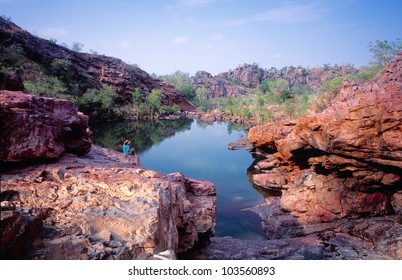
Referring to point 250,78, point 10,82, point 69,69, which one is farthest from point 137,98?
point 250,78

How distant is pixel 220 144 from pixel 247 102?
25004 millimetres

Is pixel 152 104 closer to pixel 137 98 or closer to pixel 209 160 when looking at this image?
pixel 137 98

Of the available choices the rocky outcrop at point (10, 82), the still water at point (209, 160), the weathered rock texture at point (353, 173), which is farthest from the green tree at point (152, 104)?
the rocky outcrop at point (10, 82)

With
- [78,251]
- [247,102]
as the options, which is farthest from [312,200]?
[247,102]

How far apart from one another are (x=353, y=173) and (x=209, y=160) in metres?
14.1

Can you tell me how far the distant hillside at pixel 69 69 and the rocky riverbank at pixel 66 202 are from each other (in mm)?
27487

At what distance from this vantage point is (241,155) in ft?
77.8

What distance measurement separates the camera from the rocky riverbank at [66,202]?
2793 millimetres

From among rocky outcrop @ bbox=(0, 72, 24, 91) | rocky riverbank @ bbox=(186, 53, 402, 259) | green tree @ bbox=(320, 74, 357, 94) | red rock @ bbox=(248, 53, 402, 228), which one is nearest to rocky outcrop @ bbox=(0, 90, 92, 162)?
rocky outcrop @ bbox=(0, 72, 24, 91)

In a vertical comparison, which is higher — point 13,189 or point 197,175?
point 13,189

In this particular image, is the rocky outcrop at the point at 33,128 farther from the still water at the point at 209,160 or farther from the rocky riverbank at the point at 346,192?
the still water at the point at 209,160

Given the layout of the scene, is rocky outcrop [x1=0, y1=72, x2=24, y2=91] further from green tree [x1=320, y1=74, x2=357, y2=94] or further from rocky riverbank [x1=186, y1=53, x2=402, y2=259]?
green tree [x1=320, y1=74, x2=357, y2=94]

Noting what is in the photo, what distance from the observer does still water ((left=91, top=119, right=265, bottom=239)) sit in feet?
38.5
